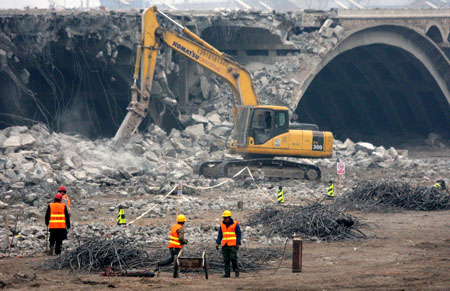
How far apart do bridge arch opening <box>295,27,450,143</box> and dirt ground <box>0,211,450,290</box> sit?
29505 mm

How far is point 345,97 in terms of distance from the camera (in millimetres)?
49969

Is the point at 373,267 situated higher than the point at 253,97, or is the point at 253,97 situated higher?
the point at 253,97

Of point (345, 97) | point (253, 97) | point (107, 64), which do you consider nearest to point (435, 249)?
point (253, 97)

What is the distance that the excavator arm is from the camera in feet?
79.2

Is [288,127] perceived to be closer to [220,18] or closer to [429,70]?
[220,18]

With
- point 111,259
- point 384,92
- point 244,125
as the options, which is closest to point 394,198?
point 244,125

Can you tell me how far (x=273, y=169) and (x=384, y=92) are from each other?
1063 inches

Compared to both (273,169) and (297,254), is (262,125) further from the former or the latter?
(297,254)

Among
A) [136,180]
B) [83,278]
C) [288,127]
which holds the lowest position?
[83,278]

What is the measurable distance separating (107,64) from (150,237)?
19649mm

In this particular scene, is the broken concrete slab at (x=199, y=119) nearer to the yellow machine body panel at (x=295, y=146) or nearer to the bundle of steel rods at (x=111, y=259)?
the yellow machine body panel at (x=295, y=146)

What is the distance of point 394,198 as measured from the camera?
722 inches

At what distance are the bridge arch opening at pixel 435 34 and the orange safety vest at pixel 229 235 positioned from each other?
38.1m

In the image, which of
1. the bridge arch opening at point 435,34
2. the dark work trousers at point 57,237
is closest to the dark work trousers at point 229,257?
the dark work trousers at point 57,237
